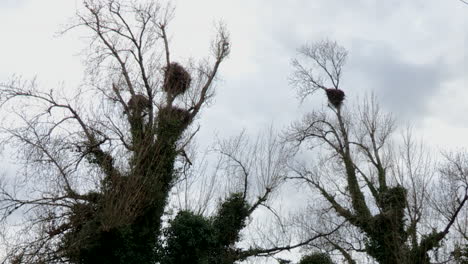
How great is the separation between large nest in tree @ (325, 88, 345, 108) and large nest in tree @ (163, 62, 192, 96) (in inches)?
310

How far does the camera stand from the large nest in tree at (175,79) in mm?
17359

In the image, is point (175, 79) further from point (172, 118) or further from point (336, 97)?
point (336, 97)

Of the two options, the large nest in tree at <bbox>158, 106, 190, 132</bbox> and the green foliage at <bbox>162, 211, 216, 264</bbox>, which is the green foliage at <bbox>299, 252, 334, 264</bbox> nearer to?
the green foliage at <bbox>162, 211, 216, 264</bbox>

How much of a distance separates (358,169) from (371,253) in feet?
13.7

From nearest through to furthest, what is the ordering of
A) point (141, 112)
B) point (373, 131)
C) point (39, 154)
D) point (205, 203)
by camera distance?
point (39, 154)
point (141, 112)
point (205, 203)
point (373, 131)

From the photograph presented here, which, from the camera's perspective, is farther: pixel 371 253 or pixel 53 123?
pixel 371 253

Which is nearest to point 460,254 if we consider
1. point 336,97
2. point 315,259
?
point 315,259

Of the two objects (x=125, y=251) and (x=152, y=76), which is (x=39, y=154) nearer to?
(x=125, y=251)

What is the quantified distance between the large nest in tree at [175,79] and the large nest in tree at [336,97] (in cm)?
787

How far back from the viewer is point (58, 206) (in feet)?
44.2

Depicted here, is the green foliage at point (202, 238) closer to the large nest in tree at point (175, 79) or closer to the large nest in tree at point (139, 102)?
the large nest in tree at point (139, 102)

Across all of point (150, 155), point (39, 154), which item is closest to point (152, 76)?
point (150, 155)

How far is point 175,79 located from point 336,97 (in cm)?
833

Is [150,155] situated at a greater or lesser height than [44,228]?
greater
